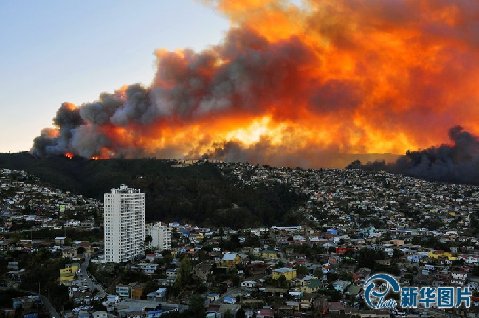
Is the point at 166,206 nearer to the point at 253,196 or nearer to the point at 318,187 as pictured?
the point at 253,196

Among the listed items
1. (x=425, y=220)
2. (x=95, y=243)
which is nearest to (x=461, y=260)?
(x=425, y=220)

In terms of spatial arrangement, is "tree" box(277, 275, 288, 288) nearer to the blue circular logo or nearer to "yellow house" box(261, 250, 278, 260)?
the blue circular logo

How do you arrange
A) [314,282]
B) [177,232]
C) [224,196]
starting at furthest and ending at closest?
1. [224,196]
2. [177,232]
3. [314,282]

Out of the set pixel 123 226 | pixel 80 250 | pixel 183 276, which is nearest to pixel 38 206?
pixel 80 250

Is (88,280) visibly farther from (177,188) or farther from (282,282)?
(177,188)

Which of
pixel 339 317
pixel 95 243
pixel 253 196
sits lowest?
pixel 339 317

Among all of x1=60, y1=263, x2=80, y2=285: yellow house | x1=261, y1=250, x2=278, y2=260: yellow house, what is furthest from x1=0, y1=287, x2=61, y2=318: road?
x1=261, y1=250, x2=278, y2=260: yellow house
